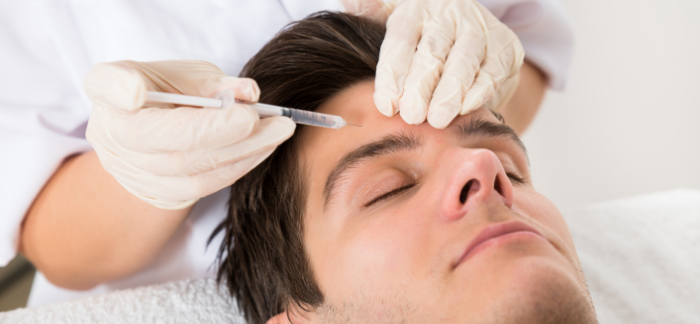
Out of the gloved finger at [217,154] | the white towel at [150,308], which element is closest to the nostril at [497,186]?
the gloved finger at [217,154]

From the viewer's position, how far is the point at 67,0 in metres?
1.27

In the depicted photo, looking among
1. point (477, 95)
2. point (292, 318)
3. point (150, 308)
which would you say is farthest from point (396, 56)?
point (150, 308)

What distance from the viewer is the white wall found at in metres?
2.29

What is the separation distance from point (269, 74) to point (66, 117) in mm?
692

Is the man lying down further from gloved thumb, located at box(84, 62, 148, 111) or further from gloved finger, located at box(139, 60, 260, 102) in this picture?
gloved thumb, located at box(84, 62, 148, 111)

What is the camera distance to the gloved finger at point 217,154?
0.80m

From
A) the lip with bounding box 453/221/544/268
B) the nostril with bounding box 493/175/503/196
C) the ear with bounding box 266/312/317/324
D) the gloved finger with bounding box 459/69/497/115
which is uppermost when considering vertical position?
the gloved finger with bounding box 459/69/497/115

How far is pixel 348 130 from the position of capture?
94 centimetres

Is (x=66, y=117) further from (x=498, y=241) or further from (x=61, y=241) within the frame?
(x=498, y=241)

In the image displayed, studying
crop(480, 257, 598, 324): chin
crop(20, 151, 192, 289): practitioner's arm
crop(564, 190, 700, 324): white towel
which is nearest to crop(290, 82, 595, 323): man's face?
crop(480, 257, 598, 324): chin

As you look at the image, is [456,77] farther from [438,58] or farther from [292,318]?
[292,318]

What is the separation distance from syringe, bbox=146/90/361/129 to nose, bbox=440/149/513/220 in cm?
24

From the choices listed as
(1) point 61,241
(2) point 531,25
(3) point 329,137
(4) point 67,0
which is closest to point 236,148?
(3) point 329,137

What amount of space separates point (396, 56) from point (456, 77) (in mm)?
150
